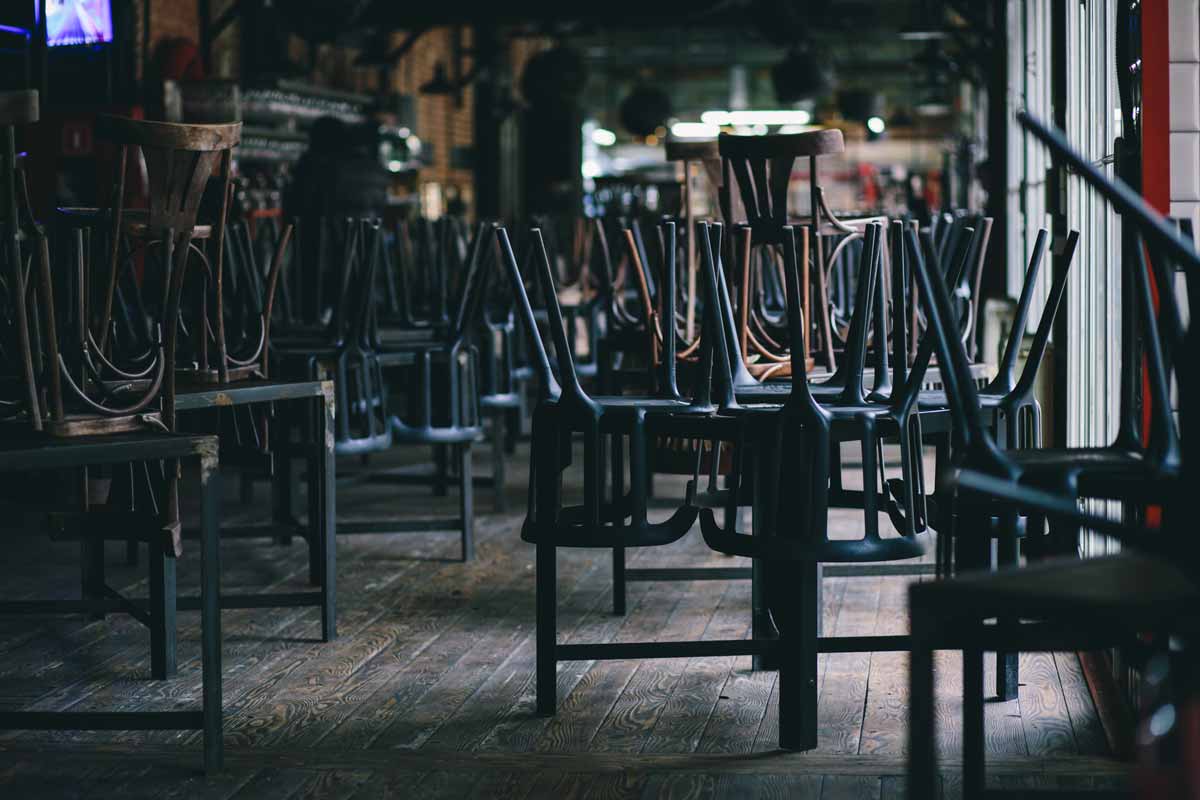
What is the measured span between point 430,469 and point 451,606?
267 centimetres

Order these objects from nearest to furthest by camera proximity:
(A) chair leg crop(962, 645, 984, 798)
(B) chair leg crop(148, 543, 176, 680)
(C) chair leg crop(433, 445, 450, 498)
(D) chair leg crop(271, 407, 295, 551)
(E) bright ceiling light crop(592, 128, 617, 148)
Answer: (A) chair leg crop(962, 645, 984, 798) → (B) chair leg crop(148, 543, 176, 680) → (D) chair leg crop(271, 407, 295, 551) → (C) chair leg crop(433, 445, 450, 498) → (E) bright ceiling light crop(592, 128, 617, 148)

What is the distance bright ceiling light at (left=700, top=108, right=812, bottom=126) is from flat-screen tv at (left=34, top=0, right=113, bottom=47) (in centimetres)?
1012

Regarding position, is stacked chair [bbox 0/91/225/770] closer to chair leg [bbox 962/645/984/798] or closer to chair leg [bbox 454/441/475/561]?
chair leg [bbox 454/441/475/561]

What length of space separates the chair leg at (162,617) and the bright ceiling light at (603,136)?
61.1 feet

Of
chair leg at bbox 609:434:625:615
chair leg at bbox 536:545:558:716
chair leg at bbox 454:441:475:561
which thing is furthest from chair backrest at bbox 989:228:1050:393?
chair leg at bbox 454:441:475:561

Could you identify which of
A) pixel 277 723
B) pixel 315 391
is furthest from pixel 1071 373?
pixel 277 723

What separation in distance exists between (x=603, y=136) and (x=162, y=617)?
19.0 metres

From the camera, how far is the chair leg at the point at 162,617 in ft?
10.4

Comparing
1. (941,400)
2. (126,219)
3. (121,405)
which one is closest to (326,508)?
(121,405)

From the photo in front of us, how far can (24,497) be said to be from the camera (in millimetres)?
5312

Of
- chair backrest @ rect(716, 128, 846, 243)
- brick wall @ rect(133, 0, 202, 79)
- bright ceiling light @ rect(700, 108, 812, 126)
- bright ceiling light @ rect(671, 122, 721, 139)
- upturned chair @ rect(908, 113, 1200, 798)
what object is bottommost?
upturned chair @ rect(908, 113, 1200, 798)

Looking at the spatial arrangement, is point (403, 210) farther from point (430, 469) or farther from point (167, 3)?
point (430, 469)

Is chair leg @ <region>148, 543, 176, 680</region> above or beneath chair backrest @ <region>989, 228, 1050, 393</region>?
beneath

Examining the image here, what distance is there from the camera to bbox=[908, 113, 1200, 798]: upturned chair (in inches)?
61.2
